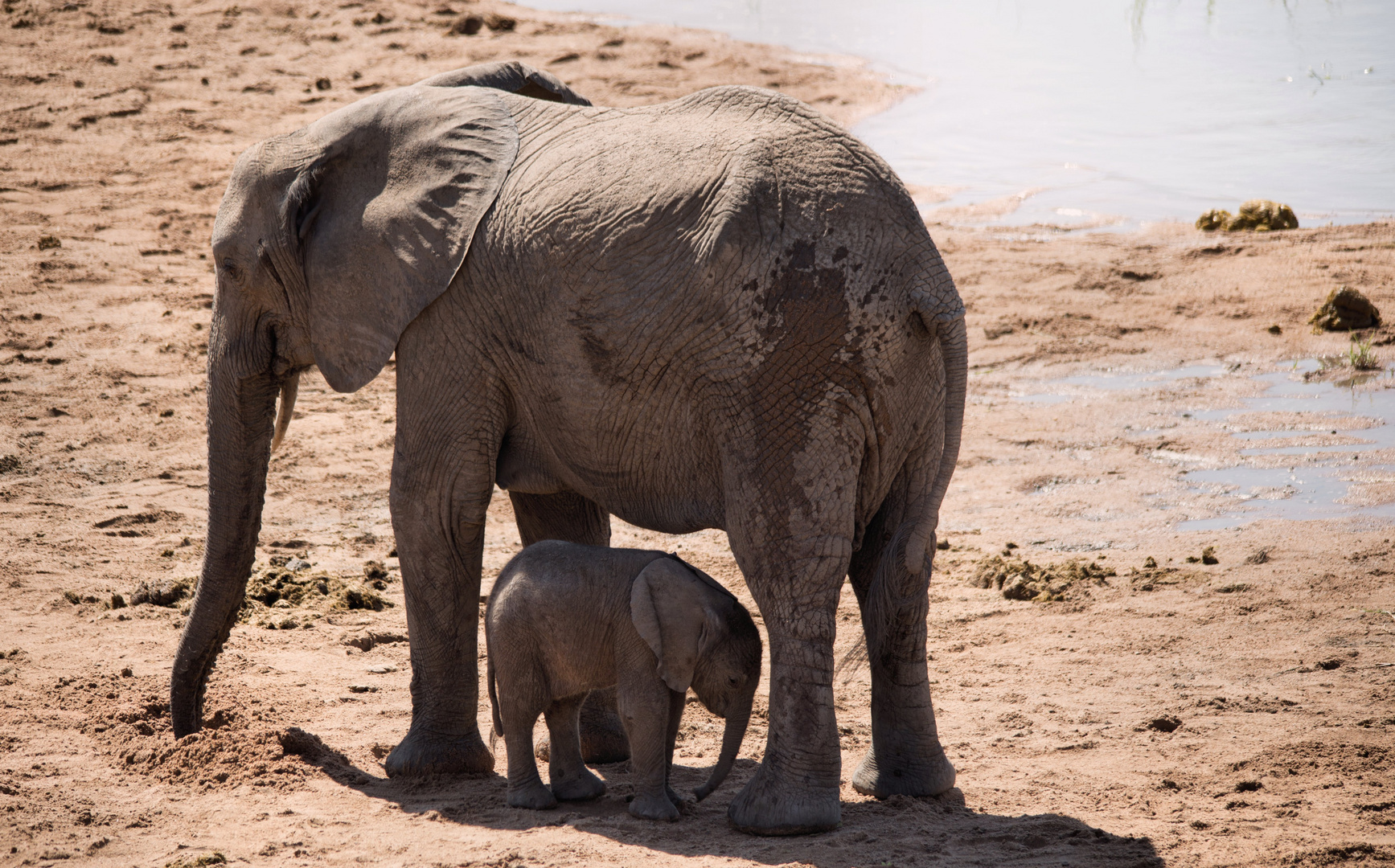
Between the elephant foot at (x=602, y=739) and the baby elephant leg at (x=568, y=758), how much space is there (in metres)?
0.60

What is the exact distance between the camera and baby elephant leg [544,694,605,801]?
507cm

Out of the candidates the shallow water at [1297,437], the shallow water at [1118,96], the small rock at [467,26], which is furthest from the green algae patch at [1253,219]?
the small rock at [467,26]

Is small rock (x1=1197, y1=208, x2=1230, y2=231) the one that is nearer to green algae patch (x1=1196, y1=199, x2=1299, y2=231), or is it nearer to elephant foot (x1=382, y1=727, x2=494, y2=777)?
green algae patch (x1=1196, y1=199, x2=1299, y2=231)

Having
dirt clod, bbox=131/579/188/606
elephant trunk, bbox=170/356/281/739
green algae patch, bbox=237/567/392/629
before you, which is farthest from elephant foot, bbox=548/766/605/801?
dirt clod, bbox=131/579/188/606

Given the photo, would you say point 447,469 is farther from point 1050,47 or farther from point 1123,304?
point 1050,47

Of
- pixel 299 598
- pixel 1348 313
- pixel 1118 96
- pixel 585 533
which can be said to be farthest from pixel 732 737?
pixel 1118 96

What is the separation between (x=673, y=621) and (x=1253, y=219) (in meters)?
11.1

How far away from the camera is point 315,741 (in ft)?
18.1

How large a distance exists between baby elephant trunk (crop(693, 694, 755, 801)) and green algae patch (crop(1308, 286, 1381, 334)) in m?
8.26

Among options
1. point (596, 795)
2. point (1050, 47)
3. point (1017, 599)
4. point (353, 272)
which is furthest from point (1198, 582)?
point (1050, 47)

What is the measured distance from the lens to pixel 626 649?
186 inches

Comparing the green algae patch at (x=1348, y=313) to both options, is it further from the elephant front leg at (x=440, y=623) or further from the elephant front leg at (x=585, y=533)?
the elephant front leg at (x=440, y=623)

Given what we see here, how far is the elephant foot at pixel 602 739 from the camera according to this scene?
5.73m

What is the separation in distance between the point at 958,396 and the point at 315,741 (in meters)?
2.90
